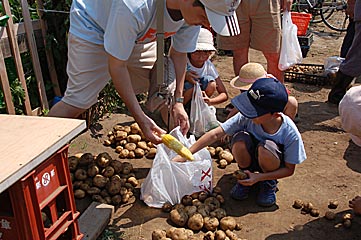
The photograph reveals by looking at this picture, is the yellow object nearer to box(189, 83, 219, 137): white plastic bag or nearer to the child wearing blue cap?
the child wearing blue cap

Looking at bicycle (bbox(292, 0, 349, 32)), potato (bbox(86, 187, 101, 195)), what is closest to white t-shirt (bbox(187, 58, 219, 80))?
potato (bbox(86, 187, 101, 195))

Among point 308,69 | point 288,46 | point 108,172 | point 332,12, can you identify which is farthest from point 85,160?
point 332,12

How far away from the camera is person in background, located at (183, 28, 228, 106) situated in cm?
373

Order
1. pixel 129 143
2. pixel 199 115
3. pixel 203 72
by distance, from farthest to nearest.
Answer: pixel 203 72 < pixel 199 115 < pixel 129 143

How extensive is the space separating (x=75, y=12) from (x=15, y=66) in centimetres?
125

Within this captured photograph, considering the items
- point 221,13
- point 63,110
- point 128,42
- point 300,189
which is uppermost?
point 221,13

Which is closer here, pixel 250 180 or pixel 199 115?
pixel 250 180

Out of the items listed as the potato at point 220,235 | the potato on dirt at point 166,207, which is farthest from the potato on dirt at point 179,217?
the potato at point 220,235

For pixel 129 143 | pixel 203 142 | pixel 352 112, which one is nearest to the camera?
pixel 352 112

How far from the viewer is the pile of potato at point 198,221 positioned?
2.38 metres

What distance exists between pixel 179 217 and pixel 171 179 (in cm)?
28

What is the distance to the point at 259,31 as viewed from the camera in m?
3.89

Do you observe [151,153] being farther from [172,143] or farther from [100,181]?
[172,143]

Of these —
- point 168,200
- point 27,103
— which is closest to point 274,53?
point 168,200
